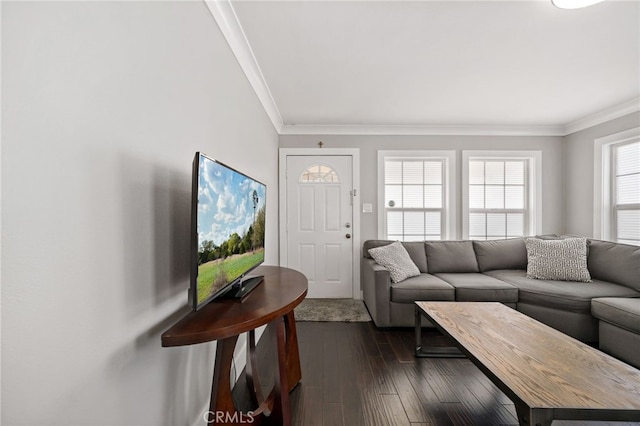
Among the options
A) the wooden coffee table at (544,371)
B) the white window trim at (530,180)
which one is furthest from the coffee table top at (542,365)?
the white window trim at (530,180)

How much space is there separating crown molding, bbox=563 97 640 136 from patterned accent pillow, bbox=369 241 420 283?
284 centimetres

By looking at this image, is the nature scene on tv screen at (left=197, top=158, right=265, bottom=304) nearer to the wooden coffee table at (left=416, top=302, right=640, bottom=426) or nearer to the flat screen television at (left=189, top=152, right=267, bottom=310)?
the flat screen television at (left=189, top=152, right=267, bottom=310)

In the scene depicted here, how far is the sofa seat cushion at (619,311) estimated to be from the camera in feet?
6.53

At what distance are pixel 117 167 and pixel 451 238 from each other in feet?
12.9

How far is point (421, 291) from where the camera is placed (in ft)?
8.98

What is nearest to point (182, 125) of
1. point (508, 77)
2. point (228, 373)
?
point (228, 373)

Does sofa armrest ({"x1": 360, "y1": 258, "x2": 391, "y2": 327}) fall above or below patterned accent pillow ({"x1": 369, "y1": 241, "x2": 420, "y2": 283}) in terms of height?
below

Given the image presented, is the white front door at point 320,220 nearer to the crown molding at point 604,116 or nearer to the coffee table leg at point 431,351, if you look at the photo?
the coffee table leg at point 431,351

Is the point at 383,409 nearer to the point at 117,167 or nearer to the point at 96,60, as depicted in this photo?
the point at 117,167

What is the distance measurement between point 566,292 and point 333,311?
2299 millimetres

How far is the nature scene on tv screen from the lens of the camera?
1.01 m

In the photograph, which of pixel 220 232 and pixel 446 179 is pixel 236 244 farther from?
pixel 446 179

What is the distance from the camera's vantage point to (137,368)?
3.05 feet

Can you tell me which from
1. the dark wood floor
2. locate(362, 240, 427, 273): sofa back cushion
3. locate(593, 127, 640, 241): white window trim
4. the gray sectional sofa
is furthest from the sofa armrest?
locate(593, 127, 640, 241): white window trim
